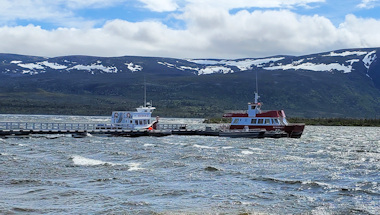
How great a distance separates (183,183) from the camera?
31.0m

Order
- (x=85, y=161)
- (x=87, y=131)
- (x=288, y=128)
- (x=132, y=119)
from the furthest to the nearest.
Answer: (x=132, y=119) < (x=288, y=128) < (x=87, y=131) < (x=85, y=161)

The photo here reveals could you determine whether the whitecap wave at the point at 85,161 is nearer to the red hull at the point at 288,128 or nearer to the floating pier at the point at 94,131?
the floating pier at the point at 94,131

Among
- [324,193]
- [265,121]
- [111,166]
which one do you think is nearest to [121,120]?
[265,121]

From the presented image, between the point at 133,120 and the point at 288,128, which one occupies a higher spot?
the point at 133,120

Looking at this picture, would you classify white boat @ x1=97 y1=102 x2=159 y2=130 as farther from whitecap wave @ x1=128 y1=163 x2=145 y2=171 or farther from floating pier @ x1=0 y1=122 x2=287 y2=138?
whitecap wave @ x1=128 y1=163 x2=145 y2=171

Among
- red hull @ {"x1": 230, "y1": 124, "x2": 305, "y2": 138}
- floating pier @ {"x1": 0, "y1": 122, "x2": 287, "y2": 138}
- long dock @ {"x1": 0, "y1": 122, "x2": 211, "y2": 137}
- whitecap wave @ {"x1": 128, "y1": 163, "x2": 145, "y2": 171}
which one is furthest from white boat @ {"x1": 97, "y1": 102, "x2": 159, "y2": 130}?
whitecap wave @ {"x1": 128, "y1": 163, "x2": 145, "y2": 171}

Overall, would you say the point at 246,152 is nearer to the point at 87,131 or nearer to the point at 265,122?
the point at 265,122

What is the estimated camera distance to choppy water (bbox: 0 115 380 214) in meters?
24.3

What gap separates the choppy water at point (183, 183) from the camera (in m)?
24.3

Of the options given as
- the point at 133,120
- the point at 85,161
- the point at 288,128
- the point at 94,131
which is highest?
the point at 133,120

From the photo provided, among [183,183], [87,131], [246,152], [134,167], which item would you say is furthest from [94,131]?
[183,183]

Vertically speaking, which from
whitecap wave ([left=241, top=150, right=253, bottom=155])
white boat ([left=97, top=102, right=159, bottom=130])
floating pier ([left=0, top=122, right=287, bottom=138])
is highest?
white boat ([left=97, top=102, right=159, bottom=130])

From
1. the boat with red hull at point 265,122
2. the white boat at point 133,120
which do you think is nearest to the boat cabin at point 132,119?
the white boat at point 133,120

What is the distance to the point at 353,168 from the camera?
40.4 m
